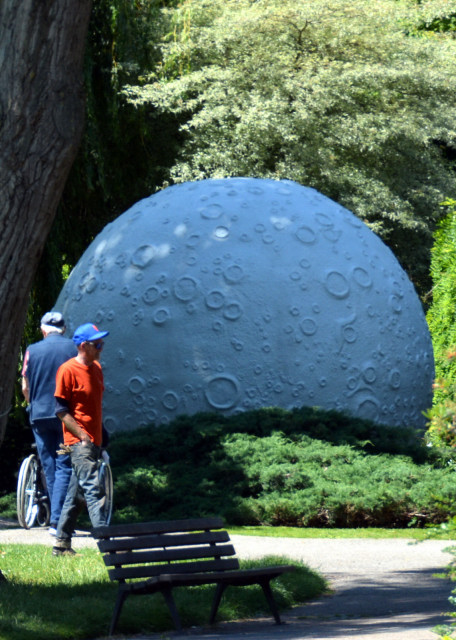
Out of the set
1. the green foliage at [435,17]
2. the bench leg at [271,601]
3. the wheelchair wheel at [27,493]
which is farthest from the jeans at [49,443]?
the green foliage at [435,17]

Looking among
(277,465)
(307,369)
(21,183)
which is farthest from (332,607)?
(307,369)

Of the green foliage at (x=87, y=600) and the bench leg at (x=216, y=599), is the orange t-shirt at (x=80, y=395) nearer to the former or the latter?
the green foliage at (x=87, y=600)

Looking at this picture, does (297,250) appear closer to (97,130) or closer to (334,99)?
(97,130)

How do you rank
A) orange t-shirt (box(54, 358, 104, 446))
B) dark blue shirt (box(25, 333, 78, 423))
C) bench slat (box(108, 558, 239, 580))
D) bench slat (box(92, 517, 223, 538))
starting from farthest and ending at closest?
1. dark blue shirt (box(25, 333, 78, 423))
2. orange t-shirt (box(54, 358, 104, 446))
3. bench slat (box(92, 517, 223, 538))
4. bench slat (box(108, 558, 239, 580))

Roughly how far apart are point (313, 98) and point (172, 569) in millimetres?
15603

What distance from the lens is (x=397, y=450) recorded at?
11336 millimetres

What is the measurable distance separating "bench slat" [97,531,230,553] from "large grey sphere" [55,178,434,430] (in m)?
5.87


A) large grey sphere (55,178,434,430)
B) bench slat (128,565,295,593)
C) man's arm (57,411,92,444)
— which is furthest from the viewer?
large grey sphere (55,178,434,430)

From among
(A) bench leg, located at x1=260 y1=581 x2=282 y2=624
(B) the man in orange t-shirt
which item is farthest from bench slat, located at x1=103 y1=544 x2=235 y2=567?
(B) the man in orange t-shirt

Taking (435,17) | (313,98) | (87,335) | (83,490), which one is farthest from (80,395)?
(435,17)

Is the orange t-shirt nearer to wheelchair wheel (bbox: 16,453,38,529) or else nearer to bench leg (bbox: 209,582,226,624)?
bench leg (bbox: 209,582,226,624)

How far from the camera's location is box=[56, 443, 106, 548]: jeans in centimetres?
745

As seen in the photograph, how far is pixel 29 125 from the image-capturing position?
239 inches

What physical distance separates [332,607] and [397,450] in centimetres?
512
